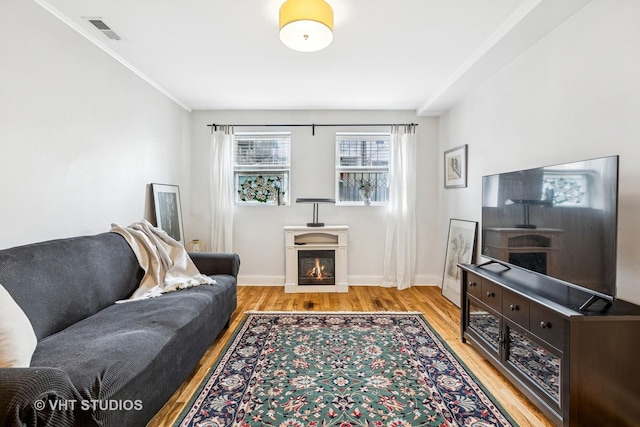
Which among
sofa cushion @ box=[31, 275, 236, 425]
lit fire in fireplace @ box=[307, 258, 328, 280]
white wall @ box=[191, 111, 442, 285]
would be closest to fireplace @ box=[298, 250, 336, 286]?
lit fire in fireplace @ box=[307, 258, 328, 280]

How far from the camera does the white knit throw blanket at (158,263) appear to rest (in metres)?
2.53

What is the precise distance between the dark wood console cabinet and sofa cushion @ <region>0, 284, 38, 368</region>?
2.42 metres

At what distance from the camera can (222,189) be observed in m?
4.38

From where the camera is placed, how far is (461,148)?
375cm

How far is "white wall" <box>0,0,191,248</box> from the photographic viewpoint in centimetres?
192

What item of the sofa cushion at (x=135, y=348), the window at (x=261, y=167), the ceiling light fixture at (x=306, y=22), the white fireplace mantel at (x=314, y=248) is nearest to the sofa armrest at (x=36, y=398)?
the sofa cushion at (x=135, y=348)

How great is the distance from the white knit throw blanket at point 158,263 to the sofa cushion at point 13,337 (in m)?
1.02

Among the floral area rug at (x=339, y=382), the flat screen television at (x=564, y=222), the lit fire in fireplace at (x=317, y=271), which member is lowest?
the floral area rug at (x=339, y=382)

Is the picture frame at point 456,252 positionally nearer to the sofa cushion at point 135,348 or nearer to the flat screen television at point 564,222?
the flat screen television at point 564,222

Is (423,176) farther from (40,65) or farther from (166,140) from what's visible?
(40,65)

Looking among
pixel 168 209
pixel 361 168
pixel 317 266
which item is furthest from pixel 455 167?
pixel 168 209

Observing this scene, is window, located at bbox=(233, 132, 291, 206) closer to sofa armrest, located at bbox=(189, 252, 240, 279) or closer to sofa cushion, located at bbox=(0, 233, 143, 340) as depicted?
sofa armrest, located at bbox=(189, 252, 240, 279)

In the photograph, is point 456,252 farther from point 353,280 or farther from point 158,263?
point 158,263

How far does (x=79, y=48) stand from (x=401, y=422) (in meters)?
3.47
